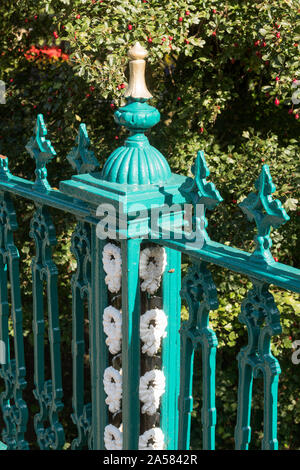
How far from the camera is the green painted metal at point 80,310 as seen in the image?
99.8 inches

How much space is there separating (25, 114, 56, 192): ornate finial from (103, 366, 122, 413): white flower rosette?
0.74 metres

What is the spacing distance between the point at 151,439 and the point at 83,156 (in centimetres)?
108

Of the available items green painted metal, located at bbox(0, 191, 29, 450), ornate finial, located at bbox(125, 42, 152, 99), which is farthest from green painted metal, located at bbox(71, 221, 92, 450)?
ornate finial, located at bbox(125, 42, 152, 99)

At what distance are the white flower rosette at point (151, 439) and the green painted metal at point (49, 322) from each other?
45 centimetres

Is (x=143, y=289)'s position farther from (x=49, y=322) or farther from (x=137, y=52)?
(x=137, y=52)

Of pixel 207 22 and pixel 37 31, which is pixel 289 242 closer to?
pixel 207 22

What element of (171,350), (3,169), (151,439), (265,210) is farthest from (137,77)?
(151,439)

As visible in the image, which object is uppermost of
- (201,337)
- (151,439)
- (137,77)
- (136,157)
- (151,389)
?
(137,77)

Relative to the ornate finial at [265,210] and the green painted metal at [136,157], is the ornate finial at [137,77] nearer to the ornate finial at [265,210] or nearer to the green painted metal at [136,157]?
the green painted metal at [136,157]

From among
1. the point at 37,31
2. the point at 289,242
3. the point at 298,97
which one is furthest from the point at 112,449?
the point at 37,31

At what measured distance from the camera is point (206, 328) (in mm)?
2176

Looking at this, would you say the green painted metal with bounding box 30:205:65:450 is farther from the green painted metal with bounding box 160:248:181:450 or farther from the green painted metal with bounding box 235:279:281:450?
the green painted metal with bounding box 235:279:281:450

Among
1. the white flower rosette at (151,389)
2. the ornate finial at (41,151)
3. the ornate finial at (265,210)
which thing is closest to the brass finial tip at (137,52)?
the ornate finial at (41,151)

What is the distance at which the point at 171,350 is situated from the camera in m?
2.45
